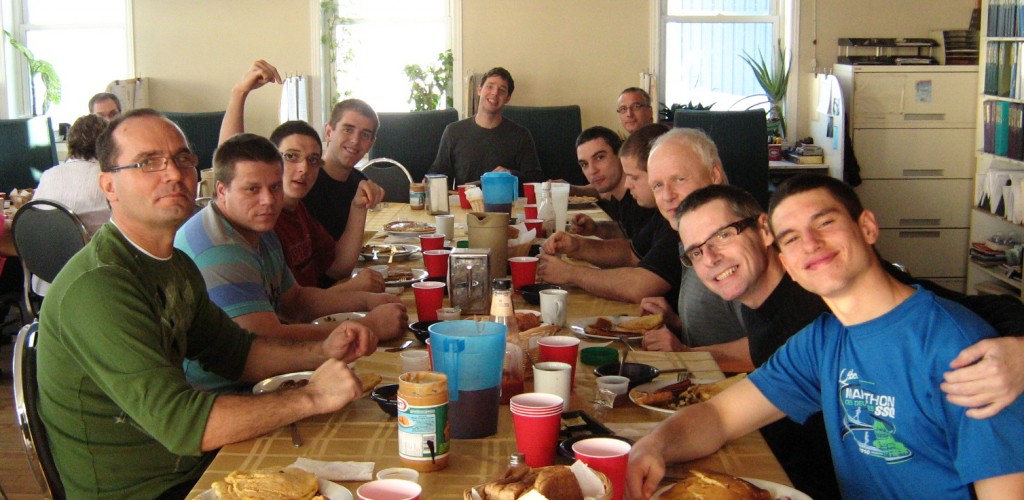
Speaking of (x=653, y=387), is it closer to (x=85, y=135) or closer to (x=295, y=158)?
(x=295, y=158)

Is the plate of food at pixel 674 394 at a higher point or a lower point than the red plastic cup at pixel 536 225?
lower

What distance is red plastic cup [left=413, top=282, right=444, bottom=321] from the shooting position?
2.50m

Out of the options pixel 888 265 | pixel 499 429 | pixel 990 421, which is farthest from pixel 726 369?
pixel 990 421

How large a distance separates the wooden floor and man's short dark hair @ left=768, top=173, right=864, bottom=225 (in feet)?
7.87

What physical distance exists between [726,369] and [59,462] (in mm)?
1427

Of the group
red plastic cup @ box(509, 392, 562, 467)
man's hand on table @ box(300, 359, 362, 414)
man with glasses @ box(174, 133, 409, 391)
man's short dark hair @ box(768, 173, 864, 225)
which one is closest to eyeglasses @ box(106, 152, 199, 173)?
man with glasses @ box(174, 133, 409, 391)

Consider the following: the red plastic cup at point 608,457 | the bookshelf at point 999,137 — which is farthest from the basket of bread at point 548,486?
the bookshelf at point 999,137

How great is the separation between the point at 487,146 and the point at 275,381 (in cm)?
431

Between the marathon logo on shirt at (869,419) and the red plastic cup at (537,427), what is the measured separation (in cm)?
46

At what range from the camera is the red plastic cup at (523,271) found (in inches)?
115

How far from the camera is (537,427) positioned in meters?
1.51

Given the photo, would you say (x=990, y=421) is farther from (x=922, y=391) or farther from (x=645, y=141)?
(x=645, y=141)

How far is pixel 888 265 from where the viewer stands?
1760mm

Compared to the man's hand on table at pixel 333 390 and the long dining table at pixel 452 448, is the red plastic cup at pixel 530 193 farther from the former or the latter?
the man's hand on table at pixel 333 390
